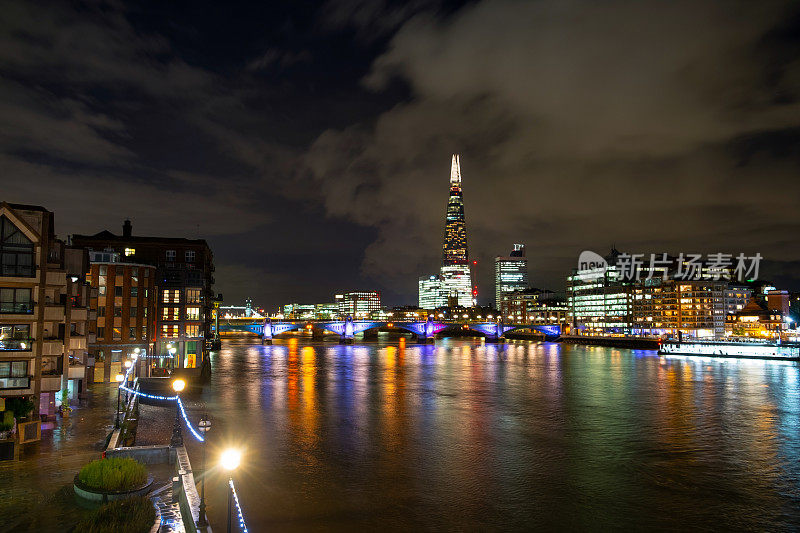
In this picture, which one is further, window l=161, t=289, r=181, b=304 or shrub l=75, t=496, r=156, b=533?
window l=161, t=289, r=181, b=304

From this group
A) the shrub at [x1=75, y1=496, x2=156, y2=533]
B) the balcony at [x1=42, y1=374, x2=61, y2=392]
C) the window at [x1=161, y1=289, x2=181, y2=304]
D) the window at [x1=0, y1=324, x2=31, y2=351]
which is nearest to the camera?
the shrub at [x1=75, y1=496, x2=156, y2=533]

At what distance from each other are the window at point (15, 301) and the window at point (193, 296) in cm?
4596

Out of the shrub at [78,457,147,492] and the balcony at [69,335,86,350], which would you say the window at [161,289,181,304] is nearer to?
the balcony at [69,335,86,350]

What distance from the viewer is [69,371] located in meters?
36.7

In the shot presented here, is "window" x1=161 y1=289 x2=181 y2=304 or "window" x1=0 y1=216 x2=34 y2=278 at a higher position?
"window" x1=0 y1=216 x2=34 y2=278

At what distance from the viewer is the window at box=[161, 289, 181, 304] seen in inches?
2837

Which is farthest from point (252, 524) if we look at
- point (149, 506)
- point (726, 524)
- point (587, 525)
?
point (726, 524)

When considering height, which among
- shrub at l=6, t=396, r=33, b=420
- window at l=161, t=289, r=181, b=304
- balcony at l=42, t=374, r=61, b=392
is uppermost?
window at l=161, t=289, r=181, b=304

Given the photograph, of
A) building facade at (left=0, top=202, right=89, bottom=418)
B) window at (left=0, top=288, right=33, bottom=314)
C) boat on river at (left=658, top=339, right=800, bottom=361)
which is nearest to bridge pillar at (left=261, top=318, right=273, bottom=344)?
boat on river at (left=658, top=339, right=800, bottom=361)

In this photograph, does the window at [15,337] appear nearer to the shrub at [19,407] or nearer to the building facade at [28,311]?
the building facade at [28,311]

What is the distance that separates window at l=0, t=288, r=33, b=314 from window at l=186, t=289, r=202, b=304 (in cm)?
4596

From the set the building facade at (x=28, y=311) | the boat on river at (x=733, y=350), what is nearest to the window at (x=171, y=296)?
the building facade at (x=28, y=311)

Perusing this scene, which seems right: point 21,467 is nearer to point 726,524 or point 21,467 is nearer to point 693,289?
point 726,524

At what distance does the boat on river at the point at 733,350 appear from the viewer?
392 feet
